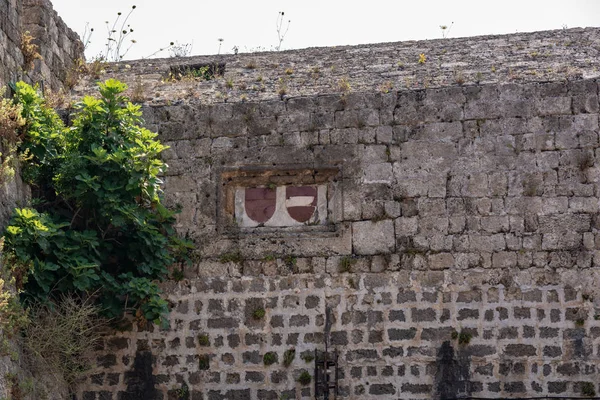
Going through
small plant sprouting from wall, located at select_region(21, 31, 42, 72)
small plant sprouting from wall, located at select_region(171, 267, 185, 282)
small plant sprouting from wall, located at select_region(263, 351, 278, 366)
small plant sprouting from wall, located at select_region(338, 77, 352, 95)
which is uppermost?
small plant sprouting from wall, located at select_region(21, 31, 42, 72)

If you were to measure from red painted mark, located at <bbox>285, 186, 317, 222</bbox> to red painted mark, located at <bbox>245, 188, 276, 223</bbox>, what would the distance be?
0.61 ft

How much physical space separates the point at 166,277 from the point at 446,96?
3550mm

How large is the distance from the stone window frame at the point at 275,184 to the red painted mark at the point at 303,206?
6cm

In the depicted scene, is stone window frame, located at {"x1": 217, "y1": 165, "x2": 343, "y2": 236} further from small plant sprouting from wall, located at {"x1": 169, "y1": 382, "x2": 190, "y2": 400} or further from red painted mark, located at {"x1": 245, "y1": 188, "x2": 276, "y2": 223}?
small plant sprouting from wall, located at {"x1": 169, "y1": 382, "x2": 190, "y2": 400}

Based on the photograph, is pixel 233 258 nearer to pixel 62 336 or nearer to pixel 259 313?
pixel 259 313

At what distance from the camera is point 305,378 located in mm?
10953

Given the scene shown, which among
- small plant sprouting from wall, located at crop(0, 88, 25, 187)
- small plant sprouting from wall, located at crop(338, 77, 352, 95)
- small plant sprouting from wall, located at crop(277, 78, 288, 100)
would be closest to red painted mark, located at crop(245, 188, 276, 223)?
small plant sprouting from wall, located at crop(277, 78, 288, 100)

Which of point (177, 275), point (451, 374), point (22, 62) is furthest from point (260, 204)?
point (22, 62)

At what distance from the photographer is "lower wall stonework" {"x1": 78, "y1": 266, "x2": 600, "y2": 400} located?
10.7 meters

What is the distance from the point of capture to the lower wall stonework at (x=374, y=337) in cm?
1070

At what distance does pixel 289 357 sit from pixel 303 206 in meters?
1.62

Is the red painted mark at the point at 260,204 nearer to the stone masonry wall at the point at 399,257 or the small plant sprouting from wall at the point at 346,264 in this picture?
the stone masonry wall at the point at 399,257

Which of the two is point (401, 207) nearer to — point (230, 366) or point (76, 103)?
point (230, 366)

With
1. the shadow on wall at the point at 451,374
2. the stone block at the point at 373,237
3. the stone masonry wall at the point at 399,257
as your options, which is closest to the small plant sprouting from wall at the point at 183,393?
the stone masonry wall at the point at 399,257
